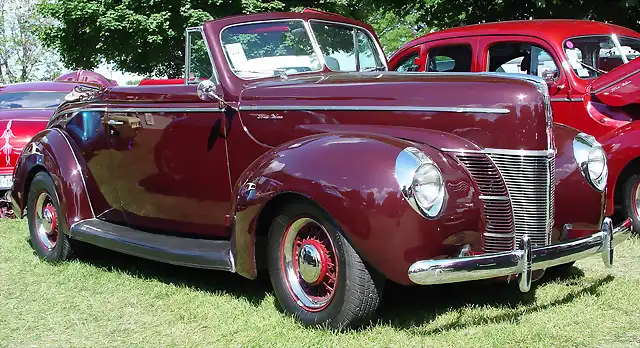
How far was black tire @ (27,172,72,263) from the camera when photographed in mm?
5675

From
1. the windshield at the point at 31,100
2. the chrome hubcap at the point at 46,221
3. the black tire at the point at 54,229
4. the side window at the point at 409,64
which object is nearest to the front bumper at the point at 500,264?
the black tire at the point at 54,229

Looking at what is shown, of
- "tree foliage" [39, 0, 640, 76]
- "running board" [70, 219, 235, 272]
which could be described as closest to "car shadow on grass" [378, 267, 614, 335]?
"running board" [70, 219, 235, 272]

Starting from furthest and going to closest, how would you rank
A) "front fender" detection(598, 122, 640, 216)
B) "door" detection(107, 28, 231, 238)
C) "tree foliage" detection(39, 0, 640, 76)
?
1. "tree foliage" detection(39, 0, 640, 76)
2. "front fender" detection(598, 122, 640, 216)
3. "door" detection(107, 28, 231, 238)

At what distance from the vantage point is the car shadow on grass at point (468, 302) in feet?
12.8

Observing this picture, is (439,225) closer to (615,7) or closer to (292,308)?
(292,308)

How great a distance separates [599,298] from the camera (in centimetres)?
427

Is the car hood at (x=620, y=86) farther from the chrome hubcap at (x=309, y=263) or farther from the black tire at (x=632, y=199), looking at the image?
the chrome hubcap at (x=309, y=263)

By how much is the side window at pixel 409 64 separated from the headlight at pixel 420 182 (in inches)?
198

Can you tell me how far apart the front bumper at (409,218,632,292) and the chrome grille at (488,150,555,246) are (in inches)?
7.2

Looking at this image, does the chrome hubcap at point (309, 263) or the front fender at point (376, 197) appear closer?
the front fender at point (376, 197)

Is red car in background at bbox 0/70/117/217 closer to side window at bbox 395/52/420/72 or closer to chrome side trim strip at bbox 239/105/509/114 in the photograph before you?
side window at bbox 395/52/420/72

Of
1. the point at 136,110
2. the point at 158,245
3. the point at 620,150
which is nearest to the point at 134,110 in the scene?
the point at 136,110

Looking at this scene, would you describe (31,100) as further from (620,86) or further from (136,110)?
(620,86)

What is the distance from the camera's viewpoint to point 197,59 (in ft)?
16.3
